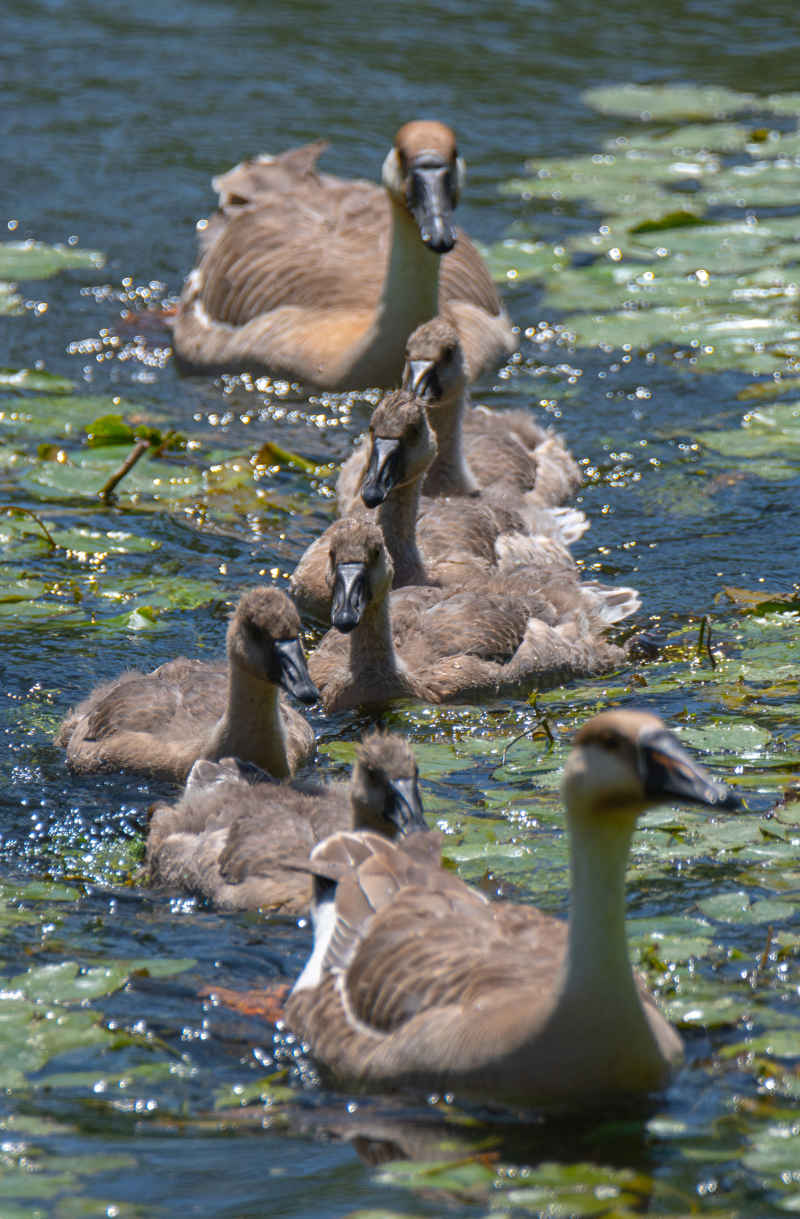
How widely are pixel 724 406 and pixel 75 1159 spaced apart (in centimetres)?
839

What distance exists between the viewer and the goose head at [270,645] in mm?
8117

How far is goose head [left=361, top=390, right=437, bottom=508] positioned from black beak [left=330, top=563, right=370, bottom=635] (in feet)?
2.59

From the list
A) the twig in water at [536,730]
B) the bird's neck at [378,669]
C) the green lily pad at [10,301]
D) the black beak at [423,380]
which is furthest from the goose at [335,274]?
the twig in water at [536,730]

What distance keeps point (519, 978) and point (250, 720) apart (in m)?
2.51

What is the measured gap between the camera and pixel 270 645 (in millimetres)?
8188

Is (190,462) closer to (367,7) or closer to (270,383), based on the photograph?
(270,383)

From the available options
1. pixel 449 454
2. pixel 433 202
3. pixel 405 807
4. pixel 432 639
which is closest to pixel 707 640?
pixel 432 639

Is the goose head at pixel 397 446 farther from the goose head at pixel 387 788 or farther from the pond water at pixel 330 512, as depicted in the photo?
the goose head at pixel 387 788

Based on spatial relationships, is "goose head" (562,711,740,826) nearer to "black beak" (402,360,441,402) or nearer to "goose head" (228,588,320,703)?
"goose head" (228,588,320,703)

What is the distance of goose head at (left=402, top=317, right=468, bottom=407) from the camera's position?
11.1 metres

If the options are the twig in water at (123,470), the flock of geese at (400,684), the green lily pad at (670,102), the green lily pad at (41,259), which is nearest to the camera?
the flock of geese at (400,684)

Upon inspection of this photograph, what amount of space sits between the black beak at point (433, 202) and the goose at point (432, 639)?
274 centimetres

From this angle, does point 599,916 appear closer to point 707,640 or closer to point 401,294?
point 707,640

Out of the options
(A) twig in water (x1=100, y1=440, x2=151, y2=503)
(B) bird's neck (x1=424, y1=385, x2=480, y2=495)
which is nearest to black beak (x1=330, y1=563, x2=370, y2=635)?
(B) bird's neck (x1=424, y1=385, x2=480, y2=495)
